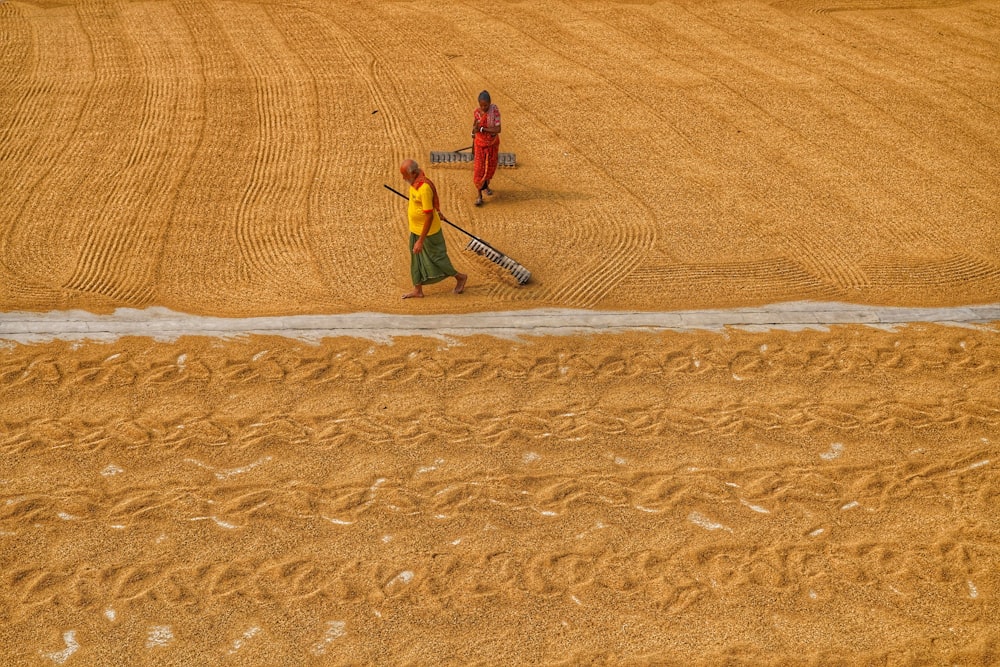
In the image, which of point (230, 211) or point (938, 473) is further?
point (230, 211)

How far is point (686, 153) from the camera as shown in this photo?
12.3m

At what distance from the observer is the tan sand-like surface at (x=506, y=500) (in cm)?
608

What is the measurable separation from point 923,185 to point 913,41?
243 inches

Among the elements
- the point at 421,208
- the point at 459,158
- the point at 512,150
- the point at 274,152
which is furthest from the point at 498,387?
the point at 274,152

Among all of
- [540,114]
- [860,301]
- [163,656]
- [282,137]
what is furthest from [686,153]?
[163,656]

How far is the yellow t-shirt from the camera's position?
869 centimetres

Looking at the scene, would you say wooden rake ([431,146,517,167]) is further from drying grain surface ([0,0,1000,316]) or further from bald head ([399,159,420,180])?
bald head ([399,159,420,180])

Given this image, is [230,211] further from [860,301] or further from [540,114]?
[860,301]

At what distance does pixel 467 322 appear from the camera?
886cm

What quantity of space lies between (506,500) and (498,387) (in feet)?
4.49

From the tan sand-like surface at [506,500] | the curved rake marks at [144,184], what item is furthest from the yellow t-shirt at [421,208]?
the curved rake marks at [144,184]

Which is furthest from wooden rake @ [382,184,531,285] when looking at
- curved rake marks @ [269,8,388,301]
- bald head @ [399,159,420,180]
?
curved rake marks @ [269,8,388,301]

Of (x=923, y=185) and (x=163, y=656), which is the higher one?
(x=923, y=185)

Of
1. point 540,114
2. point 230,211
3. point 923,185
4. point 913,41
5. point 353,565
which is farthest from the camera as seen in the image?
point 913,41
